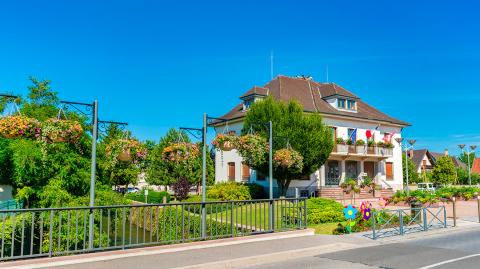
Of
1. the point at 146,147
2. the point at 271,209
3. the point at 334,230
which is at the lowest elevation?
the point at 334,230

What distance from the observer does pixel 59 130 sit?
9195mm

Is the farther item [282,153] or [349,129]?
[349,129]

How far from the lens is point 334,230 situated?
45.9 feet

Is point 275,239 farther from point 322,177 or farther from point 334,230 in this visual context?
point 322,177

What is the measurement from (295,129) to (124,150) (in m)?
17.5

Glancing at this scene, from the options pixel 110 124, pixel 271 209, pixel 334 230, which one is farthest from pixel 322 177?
pixel 110 124

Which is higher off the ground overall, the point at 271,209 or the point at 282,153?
the point at 282,153

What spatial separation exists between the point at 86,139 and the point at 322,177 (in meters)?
23.0

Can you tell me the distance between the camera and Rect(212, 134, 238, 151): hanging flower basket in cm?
1426

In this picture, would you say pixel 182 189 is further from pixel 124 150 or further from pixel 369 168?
pixel 124 150

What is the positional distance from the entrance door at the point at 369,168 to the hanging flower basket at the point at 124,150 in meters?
29.8

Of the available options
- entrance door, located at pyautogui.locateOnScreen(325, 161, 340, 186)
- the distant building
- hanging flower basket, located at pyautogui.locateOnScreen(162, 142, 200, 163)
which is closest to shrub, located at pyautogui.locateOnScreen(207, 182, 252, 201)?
entrance door, located at pyautogui.locateOnScreen(325, 161, 340, 186)

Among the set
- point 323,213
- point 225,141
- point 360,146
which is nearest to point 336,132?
point 360,146

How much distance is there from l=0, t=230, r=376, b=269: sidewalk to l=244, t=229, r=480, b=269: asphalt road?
1.23ft
